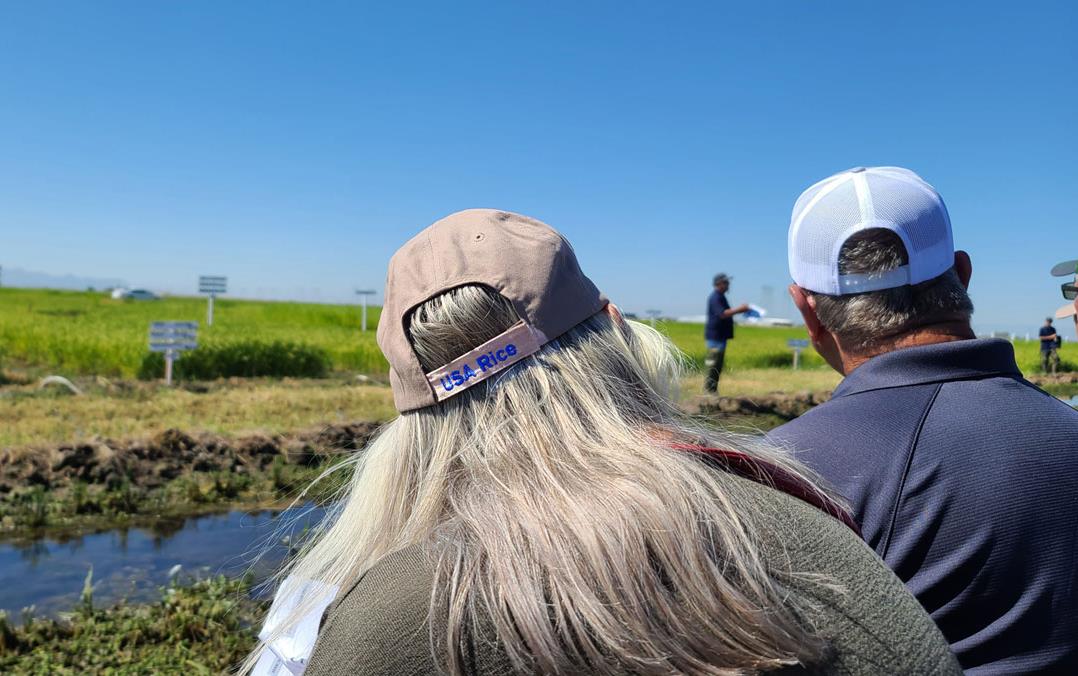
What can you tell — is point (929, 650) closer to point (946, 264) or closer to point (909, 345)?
point (909, 345)

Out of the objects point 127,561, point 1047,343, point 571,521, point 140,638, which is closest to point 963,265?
point 571,521

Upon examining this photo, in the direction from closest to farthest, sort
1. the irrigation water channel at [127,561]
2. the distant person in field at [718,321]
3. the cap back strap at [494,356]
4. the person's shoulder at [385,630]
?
the person's shoulder at [385,630] < the cap back strap at [494,356] < the irrigation water channel at [127,561] < the distant person in field at [718,321]

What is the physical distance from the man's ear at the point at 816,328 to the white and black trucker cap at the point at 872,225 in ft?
0.13

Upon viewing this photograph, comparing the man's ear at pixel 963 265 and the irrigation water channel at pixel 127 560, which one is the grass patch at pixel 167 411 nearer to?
the irrigation water channel at pixel 127 560

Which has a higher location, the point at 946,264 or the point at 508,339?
the point at 946,264

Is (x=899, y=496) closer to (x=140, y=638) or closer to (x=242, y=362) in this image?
(x=140, y=638)

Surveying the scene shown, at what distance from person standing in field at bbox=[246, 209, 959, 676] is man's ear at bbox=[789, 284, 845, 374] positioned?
25.2 inches

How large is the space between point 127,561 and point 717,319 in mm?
8955

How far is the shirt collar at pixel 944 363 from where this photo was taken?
1540 mm

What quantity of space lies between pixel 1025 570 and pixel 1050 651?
0.14 metres

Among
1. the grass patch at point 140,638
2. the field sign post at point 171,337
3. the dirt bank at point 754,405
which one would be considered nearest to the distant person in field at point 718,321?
the dirt bank at point 754,405

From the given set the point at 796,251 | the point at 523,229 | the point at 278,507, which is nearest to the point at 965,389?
the point at 796,251

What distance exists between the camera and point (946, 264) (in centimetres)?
165

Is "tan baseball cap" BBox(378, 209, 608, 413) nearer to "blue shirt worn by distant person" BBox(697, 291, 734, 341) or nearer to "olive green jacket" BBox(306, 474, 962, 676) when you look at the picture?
"olive green jacket" BBox(306, 474, 962, 676)
